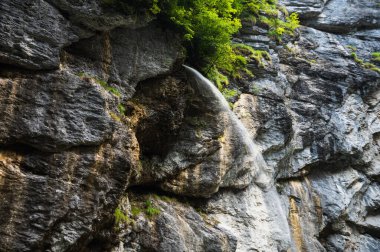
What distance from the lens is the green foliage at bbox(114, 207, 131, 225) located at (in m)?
7.90

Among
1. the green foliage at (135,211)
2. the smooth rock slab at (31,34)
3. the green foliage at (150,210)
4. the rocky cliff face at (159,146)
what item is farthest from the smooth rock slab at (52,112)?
the green foliage at (150,210)

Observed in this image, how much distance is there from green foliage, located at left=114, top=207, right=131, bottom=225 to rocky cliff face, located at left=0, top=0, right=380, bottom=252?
0.11 feet

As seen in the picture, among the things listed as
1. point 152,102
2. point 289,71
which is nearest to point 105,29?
point 152,102

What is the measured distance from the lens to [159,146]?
10.0 meters

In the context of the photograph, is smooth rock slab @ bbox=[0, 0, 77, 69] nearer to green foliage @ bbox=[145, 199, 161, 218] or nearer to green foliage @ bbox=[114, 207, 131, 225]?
green foliage @ bbox=[114, 207, 131, 225]

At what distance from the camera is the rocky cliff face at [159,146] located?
6457 mm

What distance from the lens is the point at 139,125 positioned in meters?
9.38

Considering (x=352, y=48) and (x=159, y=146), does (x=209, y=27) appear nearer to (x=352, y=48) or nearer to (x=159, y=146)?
(x=159, y=146)

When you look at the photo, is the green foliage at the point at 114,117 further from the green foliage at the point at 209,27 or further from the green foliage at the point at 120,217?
the green foliage at the point at 209,27

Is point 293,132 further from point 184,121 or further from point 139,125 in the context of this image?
point 139,125

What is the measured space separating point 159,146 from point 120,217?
2.51 metres

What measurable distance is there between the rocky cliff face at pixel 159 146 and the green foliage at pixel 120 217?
0.03 meters

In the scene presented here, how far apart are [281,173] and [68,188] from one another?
33.2 ft

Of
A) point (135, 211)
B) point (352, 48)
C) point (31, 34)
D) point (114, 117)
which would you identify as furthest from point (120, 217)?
point (352, 48)
